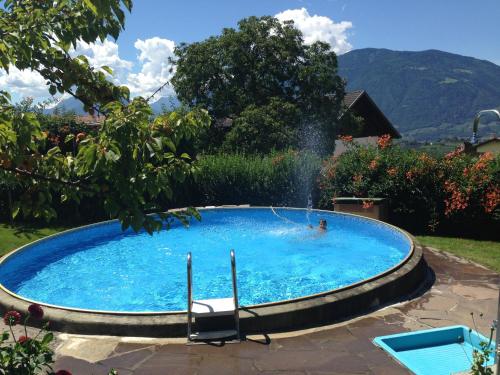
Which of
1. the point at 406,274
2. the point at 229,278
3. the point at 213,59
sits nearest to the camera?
the point at 406,274

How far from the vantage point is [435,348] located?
6172 mm

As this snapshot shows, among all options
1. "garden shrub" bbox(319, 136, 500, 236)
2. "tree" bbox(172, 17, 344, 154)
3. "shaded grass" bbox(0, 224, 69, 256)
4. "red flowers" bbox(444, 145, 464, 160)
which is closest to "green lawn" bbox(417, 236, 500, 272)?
"garden shrub" bbox(319, 136, 500, 236)

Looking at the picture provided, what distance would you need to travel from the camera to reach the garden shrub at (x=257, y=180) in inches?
719

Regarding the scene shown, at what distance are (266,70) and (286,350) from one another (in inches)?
954

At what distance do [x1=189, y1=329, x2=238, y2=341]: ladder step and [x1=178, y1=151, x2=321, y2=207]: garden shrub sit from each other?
1211 centimetres

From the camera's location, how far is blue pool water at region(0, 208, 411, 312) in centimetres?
1020

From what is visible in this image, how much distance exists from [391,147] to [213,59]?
53.3 ft

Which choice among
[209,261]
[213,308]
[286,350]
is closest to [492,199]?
[209,261]

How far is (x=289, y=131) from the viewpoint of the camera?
2559 centimetres

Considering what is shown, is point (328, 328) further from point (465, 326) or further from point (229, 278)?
point (229, 278)

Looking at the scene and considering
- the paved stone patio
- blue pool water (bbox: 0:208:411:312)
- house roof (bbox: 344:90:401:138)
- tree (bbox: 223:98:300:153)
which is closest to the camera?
the paved stone patio

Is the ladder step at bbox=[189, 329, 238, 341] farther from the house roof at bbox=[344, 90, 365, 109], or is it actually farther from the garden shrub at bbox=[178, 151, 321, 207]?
the house roof at bbox=[344, 90, 365, 109]

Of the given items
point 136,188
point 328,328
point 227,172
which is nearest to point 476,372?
point 136,188

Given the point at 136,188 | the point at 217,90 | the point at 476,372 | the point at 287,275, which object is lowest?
the point at 287,275
